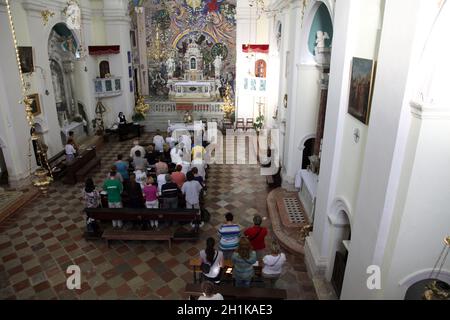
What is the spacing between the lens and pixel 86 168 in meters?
11.6

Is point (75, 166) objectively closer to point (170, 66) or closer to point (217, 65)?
point (170, 66)

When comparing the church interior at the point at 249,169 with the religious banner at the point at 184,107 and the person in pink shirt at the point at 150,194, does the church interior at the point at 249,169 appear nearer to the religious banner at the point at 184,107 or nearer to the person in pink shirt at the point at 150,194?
the person in pink shirt at the point at 150,194

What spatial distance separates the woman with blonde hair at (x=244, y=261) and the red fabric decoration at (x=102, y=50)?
47.1 ft

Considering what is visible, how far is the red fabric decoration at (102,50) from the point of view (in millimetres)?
15921

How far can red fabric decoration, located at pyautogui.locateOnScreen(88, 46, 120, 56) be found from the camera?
15921 mm

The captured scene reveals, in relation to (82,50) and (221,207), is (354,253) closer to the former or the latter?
(221,207)

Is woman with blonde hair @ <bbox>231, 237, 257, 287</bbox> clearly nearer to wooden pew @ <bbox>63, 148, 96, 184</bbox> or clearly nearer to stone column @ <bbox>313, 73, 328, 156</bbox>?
stone column @ <bbox>313, 73, 328, 156</bbox>

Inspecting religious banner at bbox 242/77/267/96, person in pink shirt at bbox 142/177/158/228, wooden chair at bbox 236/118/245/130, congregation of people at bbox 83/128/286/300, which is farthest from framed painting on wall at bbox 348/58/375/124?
wooden chair at bbox 236/118/245/130

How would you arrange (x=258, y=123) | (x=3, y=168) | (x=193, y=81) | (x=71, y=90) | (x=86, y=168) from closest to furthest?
1. (x=3, y=168)
2. (x=86, y=168)
3. (x=71, y=90)
4. (x=258, y=123)
5. (x=193, y=81)

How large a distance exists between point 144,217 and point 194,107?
1296 centimetres

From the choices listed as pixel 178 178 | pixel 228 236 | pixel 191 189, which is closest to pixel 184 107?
pixel 178 178

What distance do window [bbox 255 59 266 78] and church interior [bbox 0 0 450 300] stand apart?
99 millimetres

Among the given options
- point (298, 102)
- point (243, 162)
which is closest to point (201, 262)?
point (298, 102)

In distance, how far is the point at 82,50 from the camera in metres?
15.2
